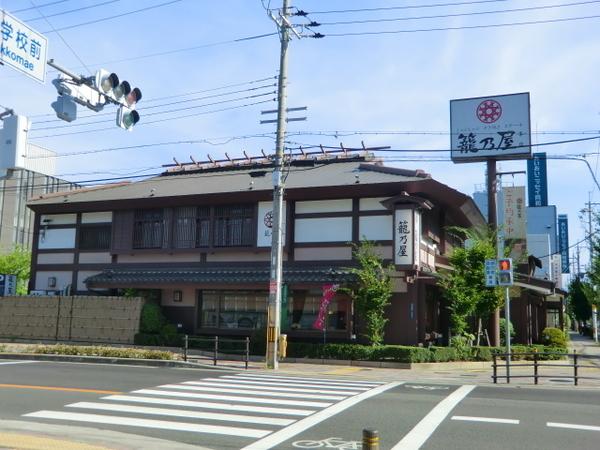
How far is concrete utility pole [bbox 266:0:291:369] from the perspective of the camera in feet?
64.6

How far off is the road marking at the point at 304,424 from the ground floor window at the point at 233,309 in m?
11.9

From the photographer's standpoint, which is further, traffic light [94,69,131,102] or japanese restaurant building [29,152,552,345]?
japanese restaurant building [29,152,552,345]

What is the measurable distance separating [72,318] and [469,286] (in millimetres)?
17645

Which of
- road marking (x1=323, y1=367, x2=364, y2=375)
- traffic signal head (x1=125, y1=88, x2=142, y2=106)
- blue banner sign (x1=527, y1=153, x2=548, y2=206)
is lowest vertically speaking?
road marking (x1=323, y1=367, x2=364, y2=375)

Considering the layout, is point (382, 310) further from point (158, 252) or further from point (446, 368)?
point (158, 252)

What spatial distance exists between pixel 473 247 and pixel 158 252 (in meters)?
14.1

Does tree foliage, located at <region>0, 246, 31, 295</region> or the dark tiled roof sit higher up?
tree foliage, located at <region>0, 246, 31, 295</region>

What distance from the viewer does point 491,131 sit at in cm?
2789

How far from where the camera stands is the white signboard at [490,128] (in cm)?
2728

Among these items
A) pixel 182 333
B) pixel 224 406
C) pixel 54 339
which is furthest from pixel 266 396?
pixel 54 339

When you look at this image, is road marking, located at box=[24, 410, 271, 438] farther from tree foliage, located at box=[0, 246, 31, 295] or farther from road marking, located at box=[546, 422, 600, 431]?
tree foliage, located at box=[0, 246, 31, 295]

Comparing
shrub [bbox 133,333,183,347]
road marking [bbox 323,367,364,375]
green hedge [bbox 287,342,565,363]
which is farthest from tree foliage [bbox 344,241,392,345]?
shrub [bbox 133,333,183,347]

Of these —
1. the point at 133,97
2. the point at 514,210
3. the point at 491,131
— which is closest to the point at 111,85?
the point at 133,97

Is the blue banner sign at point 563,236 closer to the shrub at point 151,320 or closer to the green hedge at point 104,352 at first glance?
the shrub at point 151,320
